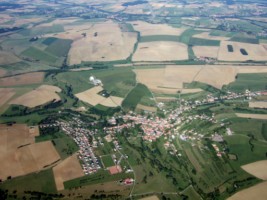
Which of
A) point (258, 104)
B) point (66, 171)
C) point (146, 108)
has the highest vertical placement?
point (258, 104)

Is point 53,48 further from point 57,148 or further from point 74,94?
point 57,148

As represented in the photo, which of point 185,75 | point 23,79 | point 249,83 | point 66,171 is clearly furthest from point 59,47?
point 66,171

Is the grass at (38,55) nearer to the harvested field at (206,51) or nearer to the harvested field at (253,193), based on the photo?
the harvested field at (206,51)

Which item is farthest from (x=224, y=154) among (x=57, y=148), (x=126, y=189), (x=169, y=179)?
(x=57, y=148)

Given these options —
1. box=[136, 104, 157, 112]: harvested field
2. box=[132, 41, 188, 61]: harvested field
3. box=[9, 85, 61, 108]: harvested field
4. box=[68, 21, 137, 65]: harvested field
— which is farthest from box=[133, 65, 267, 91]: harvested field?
box=[9, 85, 61, 108]: harvested field

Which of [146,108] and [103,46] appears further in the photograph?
[103,46]

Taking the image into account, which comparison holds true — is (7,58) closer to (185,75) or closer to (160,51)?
(160,51)

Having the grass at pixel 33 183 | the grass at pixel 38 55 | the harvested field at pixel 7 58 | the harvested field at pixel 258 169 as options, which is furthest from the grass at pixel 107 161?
the harvested field at pixel 7 58
